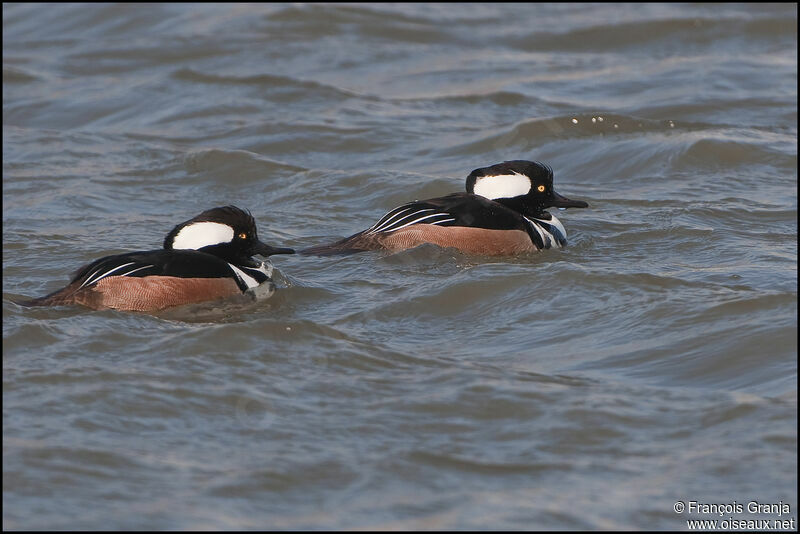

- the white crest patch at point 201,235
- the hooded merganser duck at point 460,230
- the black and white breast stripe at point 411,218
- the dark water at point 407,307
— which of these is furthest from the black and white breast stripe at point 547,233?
the white crest patch at point 201,235

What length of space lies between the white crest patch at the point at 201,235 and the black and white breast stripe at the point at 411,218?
141 centimetres

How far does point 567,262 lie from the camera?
8977 millimetres

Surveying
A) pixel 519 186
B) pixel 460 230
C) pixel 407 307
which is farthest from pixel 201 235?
pixel 519 186

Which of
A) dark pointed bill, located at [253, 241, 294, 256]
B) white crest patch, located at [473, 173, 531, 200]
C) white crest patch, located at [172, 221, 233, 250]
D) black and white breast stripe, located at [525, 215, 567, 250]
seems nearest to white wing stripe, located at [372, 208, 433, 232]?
white crest patch, located at [473, 173, 531, 200]

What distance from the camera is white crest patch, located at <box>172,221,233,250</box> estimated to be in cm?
836

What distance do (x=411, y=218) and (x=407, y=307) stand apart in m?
1.44

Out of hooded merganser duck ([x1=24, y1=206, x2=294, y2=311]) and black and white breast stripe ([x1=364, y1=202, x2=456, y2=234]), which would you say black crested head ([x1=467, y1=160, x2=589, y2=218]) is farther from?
hooded merganser duck ([x1=24, y1=206, x2=294, y2=311])

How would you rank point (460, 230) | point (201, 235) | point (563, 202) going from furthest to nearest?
point (563, 202), point (460, 230), point (201, 235)

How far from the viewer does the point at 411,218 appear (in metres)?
9.41

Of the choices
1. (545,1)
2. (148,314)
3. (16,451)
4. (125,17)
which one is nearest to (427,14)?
(545,1)

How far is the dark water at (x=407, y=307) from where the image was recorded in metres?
5.55

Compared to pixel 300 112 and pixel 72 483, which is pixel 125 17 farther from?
pixel 72 483

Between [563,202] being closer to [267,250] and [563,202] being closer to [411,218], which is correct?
[411,218]

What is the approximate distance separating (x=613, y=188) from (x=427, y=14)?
8.72 m
